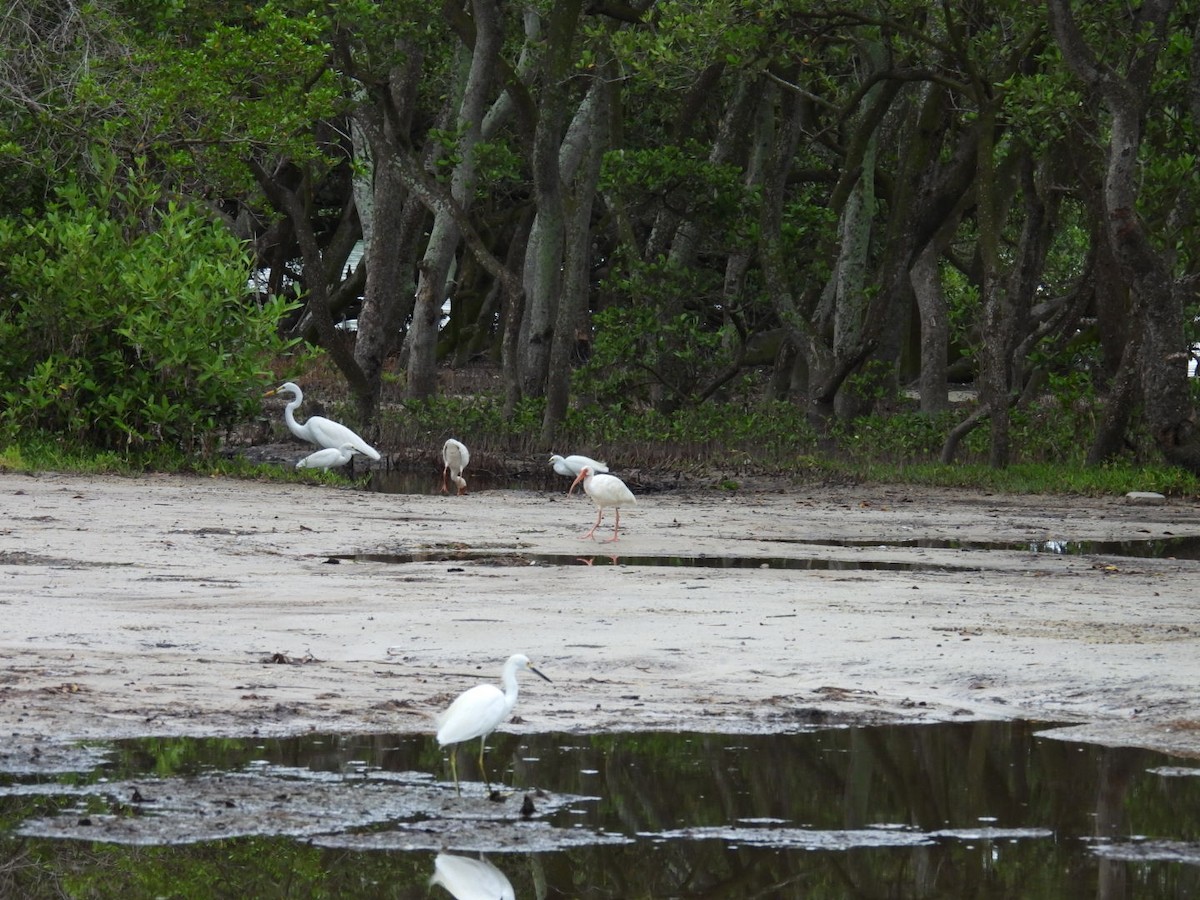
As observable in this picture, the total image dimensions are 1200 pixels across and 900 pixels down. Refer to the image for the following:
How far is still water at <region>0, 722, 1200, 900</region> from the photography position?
503 cm

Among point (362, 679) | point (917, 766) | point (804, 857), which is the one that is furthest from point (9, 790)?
point (917, 766)

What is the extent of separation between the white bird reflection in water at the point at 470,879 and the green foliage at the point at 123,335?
11993 millimetres

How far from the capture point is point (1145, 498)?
1741 cm

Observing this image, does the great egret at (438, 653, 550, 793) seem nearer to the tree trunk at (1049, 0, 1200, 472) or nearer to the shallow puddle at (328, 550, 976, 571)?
the shallow puddle at (328, 550, 976, 571)

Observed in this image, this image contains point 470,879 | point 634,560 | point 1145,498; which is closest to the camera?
point 470,879

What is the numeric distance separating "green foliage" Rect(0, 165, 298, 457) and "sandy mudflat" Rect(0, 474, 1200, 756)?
230 cm

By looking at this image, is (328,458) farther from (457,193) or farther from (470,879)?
(470,879)

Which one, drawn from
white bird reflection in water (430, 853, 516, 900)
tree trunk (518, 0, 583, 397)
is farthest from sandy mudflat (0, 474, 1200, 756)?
tree trunk (518, 0, 583, 397)

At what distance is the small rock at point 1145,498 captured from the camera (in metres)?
17.3

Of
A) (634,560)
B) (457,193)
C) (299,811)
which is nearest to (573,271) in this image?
(457,193)

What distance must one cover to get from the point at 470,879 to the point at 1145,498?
13.7 m

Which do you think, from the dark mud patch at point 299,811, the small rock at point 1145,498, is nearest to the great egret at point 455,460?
the small rock at point 1145,498

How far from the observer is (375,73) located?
22.7 m

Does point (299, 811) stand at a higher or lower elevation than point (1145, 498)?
lower
